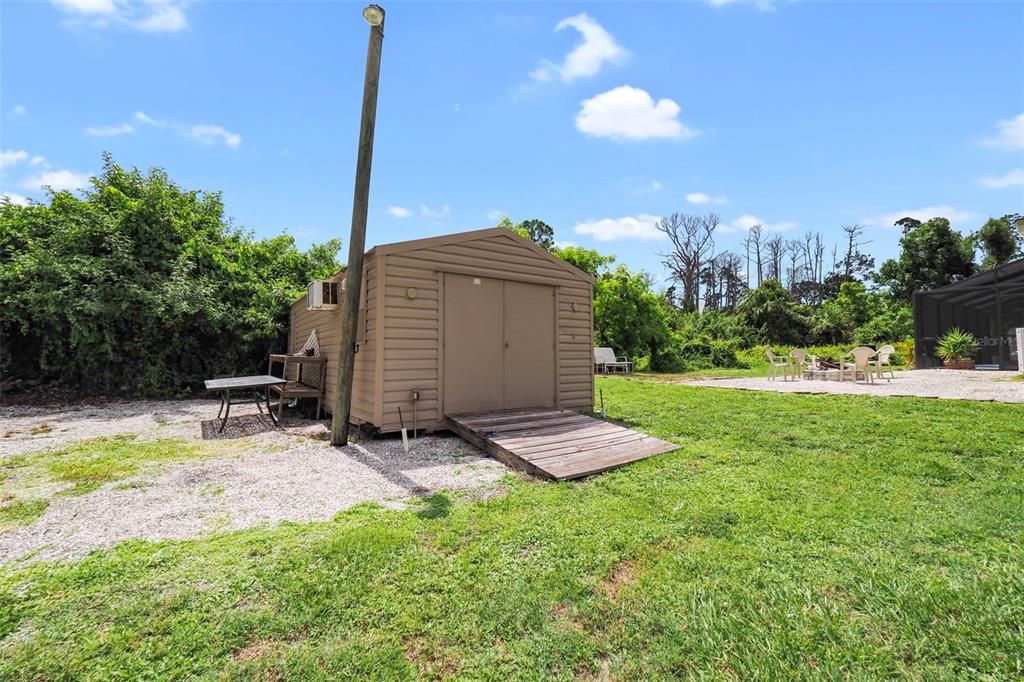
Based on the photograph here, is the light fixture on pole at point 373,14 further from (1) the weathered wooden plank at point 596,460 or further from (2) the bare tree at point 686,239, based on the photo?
(2) the bare tree at point 686,239

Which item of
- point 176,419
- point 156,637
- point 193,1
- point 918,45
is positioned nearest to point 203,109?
point 193,1

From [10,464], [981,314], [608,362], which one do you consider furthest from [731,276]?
[10,464]

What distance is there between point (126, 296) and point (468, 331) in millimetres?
8766

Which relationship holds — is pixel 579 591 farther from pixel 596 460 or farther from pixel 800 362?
pixel 800 362

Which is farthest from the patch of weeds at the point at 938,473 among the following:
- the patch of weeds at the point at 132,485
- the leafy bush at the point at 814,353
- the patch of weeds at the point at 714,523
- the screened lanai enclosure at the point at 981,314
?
the leafy bush at the point at 814,353

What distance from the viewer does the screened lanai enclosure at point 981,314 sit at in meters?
12.8

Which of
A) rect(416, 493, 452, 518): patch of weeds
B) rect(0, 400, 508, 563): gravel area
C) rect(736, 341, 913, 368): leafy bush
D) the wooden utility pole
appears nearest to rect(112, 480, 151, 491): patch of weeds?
rect(0, 400, 508, 563): gravel area

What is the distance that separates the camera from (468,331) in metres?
6.01

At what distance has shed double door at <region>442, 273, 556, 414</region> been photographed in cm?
591

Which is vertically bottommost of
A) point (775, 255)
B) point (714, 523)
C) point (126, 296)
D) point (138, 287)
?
point (714, 523)

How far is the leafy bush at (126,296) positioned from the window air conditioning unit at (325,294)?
5.39 metres

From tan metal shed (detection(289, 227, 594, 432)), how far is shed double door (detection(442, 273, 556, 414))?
15 mm

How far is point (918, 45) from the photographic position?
615 centimetres

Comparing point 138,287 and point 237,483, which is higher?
point 138,287
